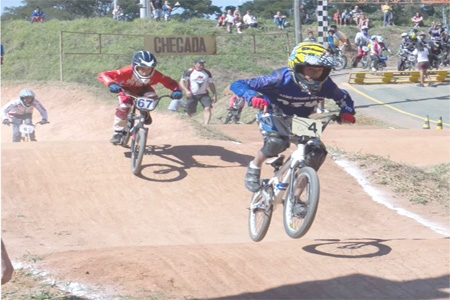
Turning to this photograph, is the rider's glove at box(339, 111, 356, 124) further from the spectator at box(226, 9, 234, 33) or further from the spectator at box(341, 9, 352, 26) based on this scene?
the spectator at box(341, 9, 352, 26)

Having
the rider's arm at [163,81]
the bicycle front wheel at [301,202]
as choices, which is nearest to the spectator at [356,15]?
the rider's arm at [163,81]

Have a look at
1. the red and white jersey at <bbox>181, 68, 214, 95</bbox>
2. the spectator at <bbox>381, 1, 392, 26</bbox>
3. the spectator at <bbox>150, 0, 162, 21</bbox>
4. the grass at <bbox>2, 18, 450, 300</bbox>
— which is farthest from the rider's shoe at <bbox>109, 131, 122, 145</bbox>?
the spectator at <bbox>381, 1, 392, 26</bbox>

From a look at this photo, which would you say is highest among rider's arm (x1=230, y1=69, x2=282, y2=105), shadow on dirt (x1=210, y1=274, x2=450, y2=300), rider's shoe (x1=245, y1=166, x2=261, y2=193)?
rider's arm (x1=230, y1=69, x2=282, y2=105)

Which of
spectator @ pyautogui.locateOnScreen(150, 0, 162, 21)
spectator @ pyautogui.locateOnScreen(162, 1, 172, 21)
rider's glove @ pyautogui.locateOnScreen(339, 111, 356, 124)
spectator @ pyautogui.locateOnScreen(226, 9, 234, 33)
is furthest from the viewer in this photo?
spectator @ pyautogui.locateOnScreen(162, 1, 172, 21)

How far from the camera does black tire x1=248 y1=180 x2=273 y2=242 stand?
7.68 metres

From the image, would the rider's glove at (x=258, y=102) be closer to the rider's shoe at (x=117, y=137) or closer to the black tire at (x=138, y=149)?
the black tire at (x=138, y=149)

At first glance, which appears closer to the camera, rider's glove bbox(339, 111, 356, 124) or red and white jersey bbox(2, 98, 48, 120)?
rider's glove bbox(339, 111, 356, 124)

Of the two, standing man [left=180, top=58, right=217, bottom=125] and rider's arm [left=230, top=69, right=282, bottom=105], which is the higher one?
rider's arm [left=230, top=69, right=282, bottom=105]

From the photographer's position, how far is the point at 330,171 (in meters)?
12.2

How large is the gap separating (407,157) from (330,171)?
357 centimetres

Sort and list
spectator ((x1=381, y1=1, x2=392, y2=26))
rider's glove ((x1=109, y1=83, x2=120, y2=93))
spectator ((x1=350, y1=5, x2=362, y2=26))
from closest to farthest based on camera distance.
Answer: rider's glove ((x1=109, y1=83, x2=120, y2=93))
spectator ((x1=381, y1=1, x2=392, y2=26))
spectator ((x1=350, y1=5, x2=362, y2=26))

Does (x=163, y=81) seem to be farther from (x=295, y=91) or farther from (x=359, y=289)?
(x=359, y=289)

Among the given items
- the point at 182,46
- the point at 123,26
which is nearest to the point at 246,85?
the point at 182,46

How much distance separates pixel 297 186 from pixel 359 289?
1143 millimetres
